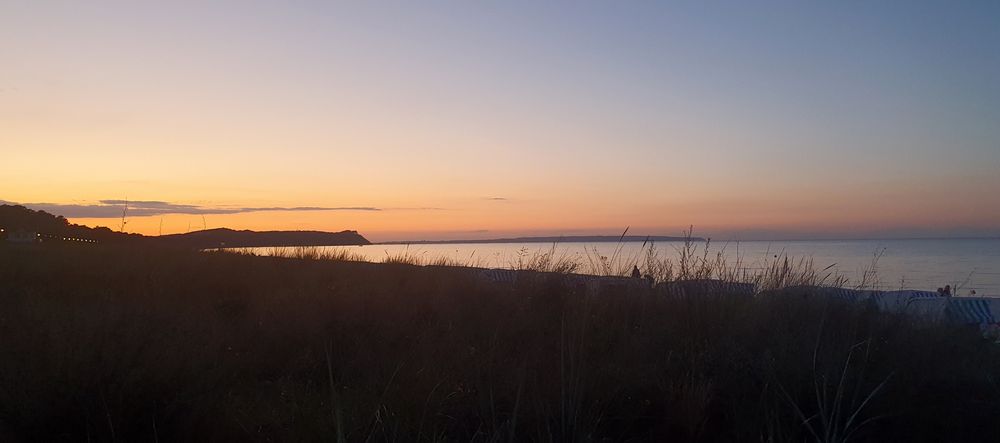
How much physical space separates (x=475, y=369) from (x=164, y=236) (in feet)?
56.7

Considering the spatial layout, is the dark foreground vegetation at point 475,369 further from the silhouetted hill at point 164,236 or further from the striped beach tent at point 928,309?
the silhouetted hill at point 164,236

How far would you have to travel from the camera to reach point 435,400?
18.4ft

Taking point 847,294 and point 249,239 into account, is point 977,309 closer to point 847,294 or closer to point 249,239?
point 847,294

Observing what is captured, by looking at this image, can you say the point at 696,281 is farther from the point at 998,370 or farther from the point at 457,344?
the point at 457,344

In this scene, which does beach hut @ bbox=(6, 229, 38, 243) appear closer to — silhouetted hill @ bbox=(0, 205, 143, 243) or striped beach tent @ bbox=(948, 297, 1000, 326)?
silhouetted hill @ bbox=(0, 205, 143, 243)

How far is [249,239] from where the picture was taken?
25547mm

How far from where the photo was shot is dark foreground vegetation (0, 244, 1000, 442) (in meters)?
4.94

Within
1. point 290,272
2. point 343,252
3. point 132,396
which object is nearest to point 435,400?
point 132,396

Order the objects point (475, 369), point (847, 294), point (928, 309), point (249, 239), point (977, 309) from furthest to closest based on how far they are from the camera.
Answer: point (249, 239), point (977, 309), point (928, 309), point (847, 294), point (475, 369)

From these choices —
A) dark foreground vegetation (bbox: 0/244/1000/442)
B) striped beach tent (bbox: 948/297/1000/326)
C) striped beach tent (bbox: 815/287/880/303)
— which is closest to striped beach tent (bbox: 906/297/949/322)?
striped beach tent (bbox: 815/287/880/303)

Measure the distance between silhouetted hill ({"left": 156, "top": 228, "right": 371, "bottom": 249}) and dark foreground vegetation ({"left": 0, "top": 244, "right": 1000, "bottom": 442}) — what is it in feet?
34.4

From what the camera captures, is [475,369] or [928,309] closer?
A: [475,369]

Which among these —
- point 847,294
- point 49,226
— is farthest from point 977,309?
point 49,226

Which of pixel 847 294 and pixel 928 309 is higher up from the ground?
pixel 847 294
